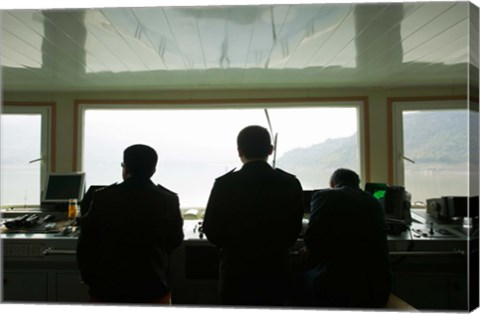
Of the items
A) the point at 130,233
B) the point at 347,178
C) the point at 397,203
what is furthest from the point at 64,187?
the point at 397,203

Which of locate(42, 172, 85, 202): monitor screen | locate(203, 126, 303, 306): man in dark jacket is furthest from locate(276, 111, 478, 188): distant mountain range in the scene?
locate(42, 172, 85, 202): monitor screen

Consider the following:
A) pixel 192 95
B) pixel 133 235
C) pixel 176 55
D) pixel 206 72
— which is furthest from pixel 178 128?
pixel 133 235

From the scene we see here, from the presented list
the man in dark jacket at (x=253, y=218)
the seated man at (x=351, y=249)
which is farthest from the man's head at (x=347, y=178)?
the man in dark jacket at (x=253, y=218)

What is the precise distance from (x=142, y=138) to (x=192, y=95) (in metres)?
0.58

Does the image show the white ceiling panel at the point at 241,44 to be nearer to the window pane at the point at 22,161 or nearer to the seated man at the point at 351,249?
the window pane at the point at 22,161

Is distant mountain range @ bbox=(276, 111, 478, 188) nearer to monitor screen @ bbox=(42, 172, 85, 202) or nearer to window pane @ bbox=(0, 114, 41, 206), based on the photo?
monitor screen @ bbox=(42, 172, 85, 202)

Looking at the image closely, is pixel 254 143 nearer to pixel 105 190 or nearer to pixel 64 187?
pixel 105 190

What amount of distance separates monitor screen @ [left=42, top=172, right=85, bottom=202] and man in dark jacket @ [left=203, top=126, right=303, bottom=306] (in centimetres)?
138

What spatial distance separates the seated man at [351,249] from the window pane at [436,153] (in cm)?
59

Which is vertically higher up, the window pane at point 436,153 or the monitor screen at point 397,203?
the window pane at point 436,153

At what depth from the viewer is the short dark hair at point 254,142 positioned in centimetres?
105

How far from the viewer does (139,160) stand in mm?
1036

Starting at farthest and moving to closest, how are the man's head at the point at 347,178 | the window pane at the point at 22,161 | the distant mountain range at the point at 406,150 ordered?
the window pane at the point at 22,161, the distant mountain range at the point at 406,150, the man's head at the point at 347,178

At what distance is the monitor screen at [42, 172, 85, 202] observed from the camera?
1.98 metres
